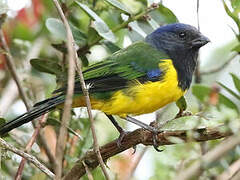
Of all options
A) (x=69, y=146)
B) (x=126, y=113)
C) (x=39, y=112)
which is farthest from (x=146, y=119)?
(x=39, y=112)

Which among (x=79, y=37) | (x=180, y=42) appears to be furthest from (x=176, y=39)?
(x=79, y=37)

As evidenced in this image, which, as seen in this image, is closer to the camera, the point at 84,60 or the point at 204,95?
the point at 204,95

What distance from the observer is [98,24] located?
Result: 112 inches

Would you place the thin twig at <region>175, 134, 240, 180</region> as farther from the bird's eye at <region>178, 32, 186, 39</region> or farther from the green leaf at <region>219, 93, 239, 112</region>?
the bird's eye at <region>178, 32, 186, 39</region>

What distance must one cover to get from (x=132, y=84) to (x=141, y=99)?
0.46ft

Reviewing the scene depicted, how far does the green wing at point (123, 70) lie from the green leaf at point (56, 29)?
0.30m

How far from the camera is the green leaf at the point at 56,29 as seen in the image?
2953mm

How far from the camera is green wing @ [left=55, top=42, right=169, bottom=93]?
3.21m

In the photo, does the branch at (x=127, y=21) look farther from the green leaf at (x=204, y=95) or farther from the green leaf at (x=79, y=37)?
the green leaf at (x=204, y=95)

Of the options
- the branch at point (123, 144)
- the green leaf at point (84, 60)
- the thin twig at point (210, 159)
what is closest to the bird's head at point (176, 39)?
the green leaf at point (84, 60)

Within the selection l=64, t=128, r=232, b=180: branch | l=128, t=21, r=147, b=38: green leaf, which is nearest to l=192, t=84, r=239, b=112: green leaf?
l=64, t=128, r=232, b=180: branch

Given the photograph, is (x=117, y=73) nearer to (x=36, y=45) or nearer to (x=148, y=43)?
(x=148, y=43)

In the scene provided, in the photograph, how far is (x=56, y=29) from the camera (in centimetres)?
298

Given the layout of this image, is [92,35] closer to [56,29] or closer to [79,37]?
[79,37]
